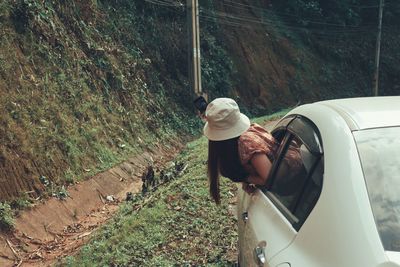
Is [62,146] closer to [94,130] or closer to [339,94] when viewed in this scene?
[94,130]

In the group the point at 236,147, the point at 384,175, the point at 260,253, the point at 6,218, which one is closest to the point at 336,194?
the point at 384,175

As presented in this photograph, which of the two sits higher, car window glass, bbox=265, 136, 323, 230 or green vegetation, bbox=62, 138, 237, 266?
car window glass, bbox=265, 136, 323, 230

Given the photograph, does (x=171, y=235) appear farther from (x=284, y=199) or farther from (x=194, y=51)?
(x=194, y=51)

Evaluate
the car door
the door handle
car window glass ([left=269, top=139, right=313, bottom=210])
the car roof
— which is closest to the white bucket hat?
the car door

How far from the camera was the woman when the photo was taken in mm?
3094

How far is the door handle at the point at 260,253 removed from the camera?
2.29 metres

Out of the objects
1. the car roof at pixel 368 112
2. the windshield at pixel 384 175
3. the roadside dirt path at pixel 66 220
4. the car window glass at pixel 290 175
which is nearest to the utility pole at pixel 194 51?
the roadside dirt path at pixel 66 220

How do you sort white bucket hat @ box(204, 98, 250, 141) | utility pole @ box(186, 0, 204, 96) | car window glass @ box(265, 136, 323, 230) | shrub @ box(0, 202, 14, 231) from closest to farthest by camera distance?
1. car window glass @ box(265, 136, 323, 230)
2. white bucket hat @ box(204, 98, 250, 141)
3. shrub @ box(0, 202, 14, 231)
4. utility pole @ box(186, 0, 204, 96)

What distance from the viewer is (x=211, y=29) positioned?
2203 centimetres

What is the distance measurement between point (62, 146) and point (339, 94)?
69.5 ft

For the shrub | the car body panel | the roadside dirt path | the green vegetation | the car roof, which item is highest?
the car roof

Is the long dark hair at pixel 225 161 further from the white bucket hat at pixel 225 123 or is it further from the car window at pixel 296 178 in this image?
the car window at pixel 296 178

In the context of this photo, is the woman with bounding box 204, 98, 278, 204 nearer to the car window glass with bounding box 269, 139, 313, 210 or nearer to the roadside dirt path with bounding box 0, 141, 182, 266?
the car window glass with bounding box 269, 139, 313, 210

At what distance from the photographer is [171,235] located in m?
5.42
